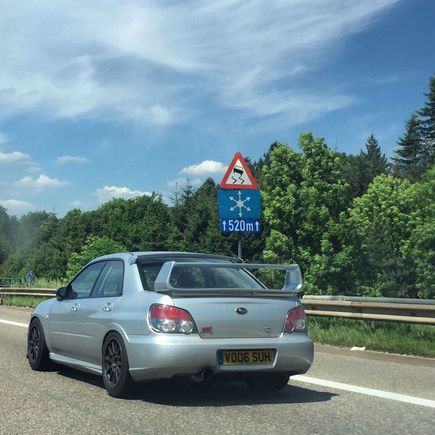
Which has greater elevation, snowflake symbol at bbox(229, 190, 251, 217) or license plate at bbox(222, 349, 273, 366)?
snowflake symbol at bbox(229, 190, 251, 217)

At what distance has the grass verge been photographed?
9.77 metres

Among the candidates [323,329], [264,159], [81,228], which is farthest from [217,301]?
[81,228]

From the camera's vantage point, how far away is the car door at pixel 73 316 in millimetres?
7121


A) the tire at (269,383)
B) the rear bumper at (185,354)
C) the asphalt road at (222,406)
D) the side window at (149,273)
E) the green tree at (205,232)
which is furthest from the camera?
the green tree at (205,232)

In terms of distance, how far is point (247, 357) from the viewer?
5.88 metres

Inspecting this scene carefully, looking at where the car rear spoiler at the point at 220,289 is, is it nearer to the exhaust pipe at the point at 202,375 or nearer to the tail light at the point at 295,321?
the tail light at the point at 295,321

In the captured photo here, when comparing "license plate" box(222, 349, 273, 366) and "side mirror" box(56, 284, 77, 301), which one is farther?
"side mirror" box(56, 284, 77, 301)

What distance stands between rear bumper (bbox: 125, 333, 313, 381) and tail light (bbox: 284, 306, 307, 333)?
18 centimetres

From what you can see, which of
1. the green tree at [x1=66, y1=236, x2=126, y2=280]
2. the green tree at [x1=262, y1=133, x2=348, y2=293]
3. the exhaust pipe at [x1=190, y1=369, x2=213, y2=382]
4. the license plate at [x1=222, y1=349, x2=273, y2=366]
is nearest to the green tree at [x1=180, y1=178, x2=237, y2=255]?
the green tree at [x1=262, y1=133, x2=348, y2=293]

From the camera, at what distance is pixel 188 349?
566 centimetres

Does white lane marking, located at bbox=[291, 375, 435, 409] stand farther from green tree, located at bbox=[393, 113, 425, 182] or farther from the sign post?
green tree, located at bbox=[393, 113, 425, 182]

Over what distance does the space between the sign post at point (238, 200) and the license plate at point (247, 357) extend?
609 cm

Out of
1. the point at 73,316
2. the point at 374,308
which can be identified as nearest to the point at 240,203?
the point at 374,308

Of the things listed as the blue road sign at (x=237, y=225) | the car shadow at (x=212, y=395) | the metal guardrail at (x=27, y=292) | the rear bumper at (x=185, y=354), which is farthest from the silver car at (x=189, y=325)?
the metal guardrail at (x=27, y=292)
